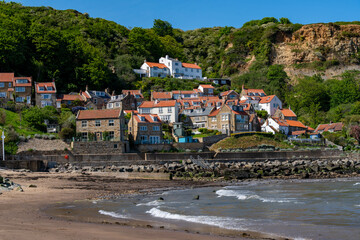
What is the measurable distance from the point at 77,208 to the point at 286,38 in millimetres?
98554

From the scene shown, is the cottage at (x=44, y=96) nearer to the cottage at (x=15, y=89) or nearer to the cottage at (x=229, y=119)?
the cottage at (x=15, y=89)

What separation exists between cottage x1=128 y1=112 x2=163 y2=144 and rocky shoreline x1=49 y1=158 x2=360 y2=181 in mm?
7049

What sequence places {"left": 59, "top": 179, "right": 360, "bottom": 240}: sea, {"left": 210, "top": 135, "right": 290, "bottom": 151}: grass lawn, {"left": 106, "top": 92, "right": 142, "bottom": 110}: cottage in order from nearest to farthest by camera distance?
{"left": 59, "top": 179, "right": 360, "bottom": 240}: sea
{"left": 210, "top": 135, "right": 290, "bottom": 151}: grass lawn
{"left": 106, "top": 92, "right": 142, "bottom": 110}: cottage

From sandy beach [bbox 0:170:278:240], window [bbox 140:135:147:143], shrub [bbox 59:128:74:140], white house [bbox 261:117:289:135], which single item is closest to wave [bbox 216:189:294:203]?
sandy beach [bbox 0:170:278:240]

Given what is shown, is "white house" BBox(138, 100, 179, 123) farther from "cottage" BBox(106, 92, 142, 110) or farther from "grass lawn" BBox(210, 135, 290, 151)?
"grass lawn" BBox(210, 135, 290, 151)

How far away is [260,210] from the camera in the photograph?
69.3 feet

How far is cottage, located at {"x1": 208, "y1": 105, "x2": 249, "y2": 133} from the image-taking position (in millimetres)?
61625

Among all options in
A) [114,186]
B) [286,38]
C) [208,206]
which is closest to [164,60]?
[286,38]

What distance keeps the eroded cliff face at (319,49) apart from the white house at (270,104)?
1122 inches

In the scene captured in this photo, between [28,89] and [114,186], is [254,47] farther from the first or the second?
[114,186]

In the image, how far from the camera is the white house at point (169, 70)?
8931cm

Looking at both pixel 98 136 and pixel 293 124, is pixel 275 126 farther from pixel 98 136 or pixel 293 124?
pixel 98 136

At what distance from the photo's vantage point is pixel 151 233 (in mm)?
14938

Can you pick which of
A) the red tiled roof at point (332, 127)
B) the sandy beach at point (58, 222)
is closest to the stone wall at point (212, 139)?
the red tiled roof at point (332, 127)
